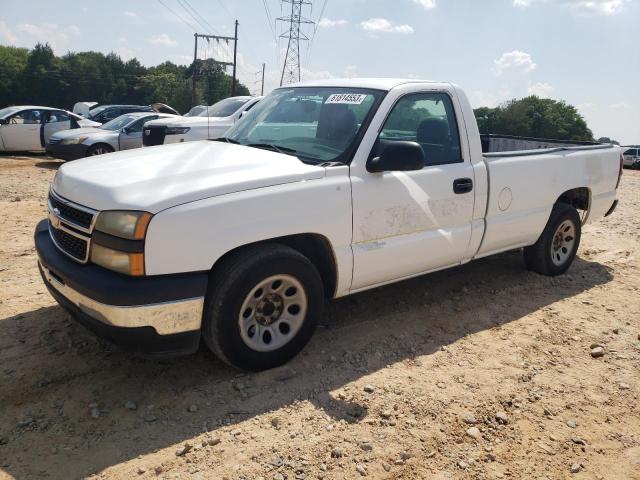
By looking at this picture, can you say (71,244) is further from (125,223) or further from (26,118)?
(26,118)

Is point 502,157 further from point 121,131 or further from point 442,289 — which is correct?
point 121,131

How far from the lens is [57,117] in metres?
15.3

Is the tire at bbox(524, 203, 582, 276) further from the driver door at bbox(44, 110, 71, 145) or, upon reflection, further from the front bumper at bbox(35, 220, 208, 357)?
the driver door at bbox(44, 110, 71, 145)

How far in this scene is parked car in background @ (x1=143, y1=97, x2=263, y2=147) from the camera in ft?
35.9

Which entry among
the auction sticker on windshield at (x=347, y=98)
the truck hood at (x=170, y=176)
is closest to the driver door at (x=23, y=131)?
the truck hood at (x=170, y=176)

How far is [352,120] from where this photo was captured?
12.5 ft

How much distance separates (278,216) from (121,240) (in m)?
0.90

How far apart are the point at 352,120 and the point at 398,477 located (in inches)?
92.7

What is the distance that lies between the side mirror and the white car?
1420cm

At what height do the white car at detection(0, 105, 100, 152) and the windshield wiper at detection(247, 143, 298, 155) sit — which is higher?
the windshield wiper at detection(247, 143, 298, 155)

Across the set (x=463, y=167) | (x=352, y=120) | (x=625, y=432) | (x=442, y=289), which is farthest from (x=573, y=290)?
(x=352, y=120)

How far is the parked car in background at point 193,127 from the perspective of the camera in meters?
10.9

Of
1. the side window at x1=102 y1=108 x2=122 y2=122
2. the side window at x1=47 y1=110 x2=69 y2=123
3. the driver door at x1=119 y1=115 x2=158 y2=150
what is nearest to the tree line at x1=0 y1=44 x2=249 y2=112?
the side window at x1=102 y1=108 x2=122 y2=122

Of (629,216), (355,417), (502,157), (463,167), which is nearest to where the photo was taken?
(355,417)
